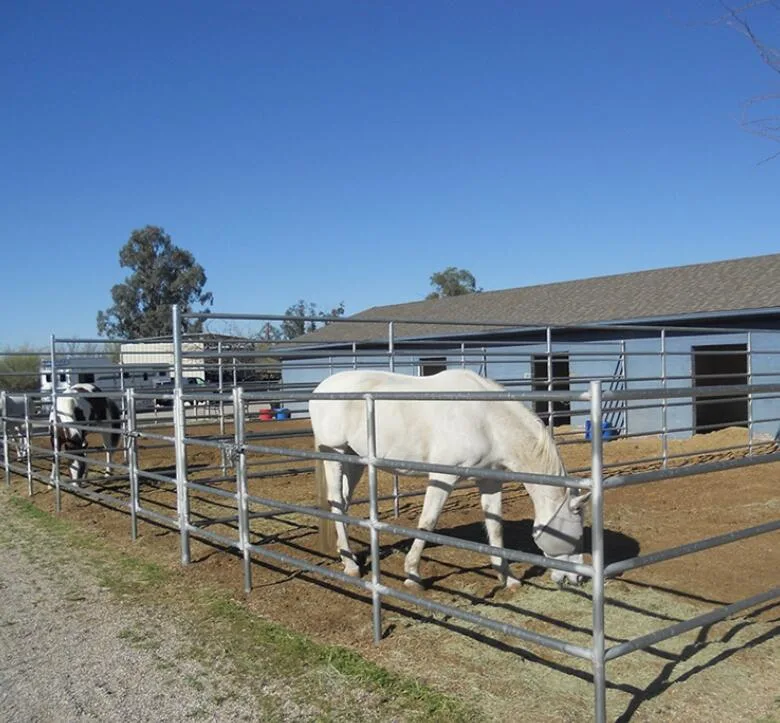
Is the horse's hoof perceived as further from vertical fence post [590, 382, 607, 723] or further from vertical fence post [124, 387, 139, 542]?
vertical fence post [124, 387, 139, 542]

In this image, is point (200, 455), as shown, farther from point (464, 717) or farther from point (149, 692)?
point (464, 717)

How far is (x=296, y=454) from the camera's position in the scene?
13.6ft

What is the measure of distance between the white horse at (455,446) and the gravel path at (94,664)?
1479mm

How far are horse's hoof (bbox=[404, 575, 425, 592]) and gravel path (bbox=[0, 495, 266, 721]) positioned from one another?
4.77ft

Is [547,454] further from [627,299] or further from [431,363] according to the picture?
[627,299]

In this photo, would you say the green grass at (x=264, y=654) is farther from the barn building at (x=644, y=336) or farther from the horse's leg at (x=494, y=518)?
the barn building at (x=644, y=336)

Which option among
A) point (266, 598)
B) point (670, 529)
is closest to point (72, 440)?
point (266, 598)

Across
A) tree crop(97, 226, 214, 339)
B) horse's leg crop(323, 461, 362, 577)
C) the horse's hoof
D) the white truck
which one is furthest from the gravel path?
tree crop(97, 226, 214, 339)

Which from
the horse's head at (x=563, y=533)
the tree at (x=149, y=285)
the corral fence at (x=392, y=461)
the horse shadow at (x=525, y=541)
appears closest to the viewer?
the corral fence at (x=392, y=461)

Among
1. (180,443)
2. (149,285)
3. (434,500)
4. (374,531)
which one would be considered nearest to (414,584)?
(434,500)

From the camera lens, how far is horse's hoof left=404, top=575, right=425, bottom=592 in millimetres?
4582

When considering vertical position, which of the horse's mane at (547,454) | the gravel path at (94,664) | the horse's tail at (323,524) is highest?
the horse's mane at (547,454)

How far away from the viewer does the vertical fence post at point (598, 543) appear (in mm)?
2441

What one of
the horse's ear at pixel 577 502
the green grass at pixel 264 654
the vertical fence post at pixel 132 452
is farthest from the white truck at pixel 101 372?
the horse's ear at pixel 577 502
